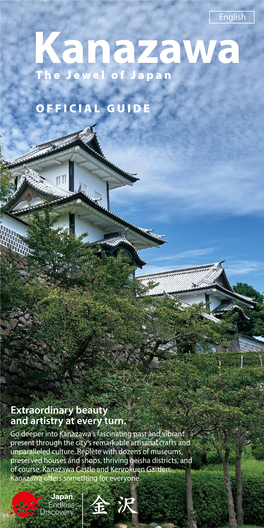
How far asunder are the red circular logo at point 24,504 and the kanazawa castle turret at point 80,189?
1279cm

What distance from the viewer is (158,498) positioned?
883cm

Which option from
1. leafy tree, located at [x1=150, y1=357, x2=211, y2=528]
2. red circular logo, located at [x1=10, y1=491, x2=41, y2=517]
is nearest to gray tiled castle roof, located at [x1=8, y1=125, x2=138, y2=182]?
leafy tree, located at [x1=150, y1=357, x2=211, y2=528]

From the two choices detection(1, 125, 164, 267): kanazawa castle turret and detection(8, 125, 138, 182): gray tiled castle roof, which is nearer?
detection(1, 125, 164, 267): kanazawa castle turret

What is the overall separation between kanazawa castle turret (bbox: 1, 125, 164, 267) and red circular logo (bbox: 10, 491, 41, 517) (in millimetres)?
12786

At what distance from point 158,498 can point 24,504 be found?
3076mm

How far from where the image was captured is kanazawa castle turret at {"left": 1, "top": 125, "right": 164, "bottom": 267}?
19.9 m

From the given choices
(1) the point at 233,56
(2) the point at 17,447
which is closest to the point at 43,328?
(2) the point at 17,447

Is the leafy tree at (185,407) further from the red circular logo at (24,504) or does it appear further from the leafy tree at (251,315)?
the leafy tree at (251,315)

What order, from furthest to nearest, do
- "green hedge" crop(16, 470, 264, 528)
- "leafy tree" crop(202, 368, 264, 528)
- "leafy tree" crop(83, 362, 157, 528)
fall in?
"leafy tree" crop(202, 368, 264, 528) → "leafy tree" crop(83, 362, 157, 528) → "green hedge" crop(16, 470, 264, 528)

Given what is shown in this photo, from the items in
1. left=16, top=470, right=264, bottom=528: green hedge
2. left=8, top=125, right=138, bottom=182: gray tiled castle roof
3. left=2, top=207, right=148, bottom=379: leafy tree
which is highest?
left=8, top=125, right=138, bottom=182: gray tiled castle roof

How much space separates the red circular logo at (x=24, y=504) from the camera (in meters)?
6.75

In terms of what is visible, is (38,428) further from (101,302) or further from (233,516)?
(233,516)

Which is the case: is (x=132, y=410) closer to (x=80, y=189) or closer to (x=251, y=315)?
(x=80, y=189)

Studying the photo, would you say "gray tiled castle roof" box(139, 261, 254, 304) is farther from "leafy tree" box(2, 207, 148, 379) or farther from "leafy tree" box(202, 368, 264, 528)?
"leafy tree" box(202, 368, 264, 528)
